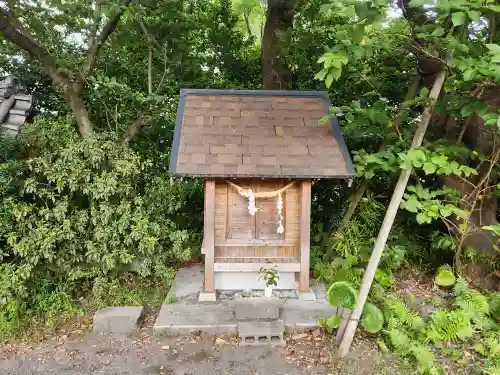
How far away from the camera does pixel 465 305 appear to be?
17.3 ft

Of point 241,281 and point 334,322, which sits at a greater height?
point 241,281

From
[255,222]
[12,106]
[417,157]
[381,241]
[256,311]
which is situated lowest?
[256,311]

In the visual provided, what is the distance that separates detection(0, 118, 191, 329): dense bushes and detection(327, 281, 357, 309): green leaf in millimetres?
2630

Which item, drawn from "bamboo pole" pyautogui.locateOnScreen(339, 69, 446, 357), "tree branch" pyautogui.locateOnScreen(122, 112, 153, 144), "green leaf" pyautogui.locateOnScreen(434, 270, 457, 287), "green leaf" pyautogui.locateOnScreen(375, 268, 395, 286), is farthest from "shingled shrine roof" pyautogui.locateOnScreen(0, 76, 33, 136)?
"green leaf" pyautogui.locateOnScreen(434, 270, 457, 287)

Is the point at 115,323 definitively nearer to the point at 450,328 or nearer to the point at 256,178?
the point at 256,178

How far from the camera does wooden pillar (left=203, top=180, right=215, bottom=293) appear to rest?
592 cm

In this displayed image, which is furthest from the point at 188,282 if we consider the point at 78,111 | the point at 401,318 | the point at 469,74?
the point at 469,74

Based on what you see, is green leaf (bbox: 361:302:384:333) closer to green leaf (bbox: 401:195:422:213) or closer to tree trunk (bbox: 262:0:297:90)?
green leaf (bbox: 401:195:422:213)

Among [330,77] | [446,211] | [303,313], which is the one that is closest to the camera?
[330,77]

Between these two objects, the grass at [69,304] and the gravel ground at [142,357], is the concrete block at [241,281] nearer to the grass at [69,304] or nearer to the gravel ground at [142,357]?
the grass at [69,304]

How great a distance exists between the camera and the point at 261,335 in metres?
5.18

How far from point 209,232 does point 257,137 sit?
5.30ft

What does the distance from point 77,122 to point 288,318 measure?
529cm

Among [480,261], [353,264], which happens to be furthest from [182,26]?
[480,261]
